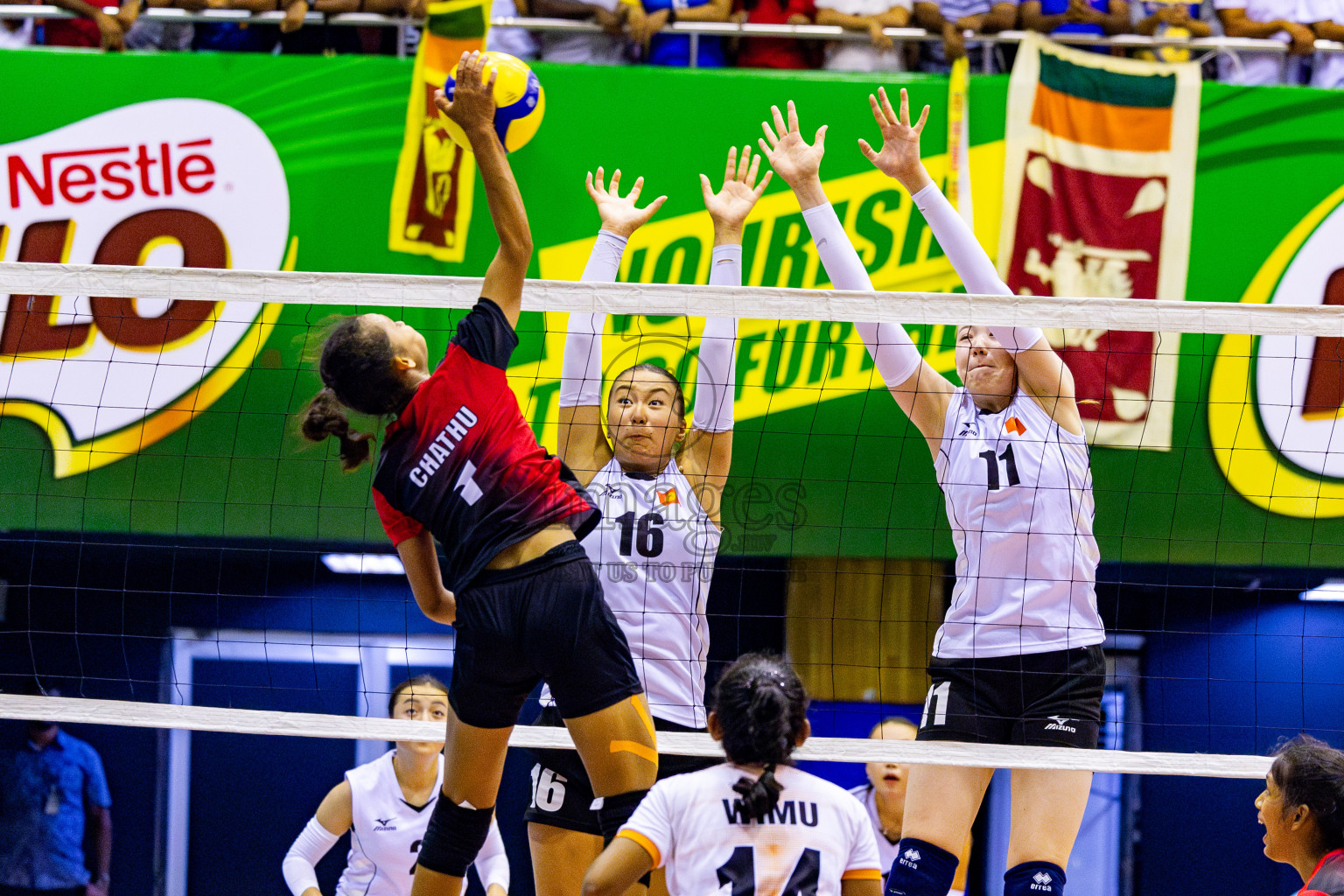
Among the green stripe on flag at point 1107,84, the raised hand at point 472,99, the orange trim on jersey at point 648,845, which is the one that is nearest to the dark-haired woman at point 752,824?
the orange trim on jersey at point 648,845

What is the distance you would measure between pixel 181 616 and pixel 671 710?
5497 millimetres

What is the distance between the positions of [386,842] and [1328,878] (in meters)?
4.00

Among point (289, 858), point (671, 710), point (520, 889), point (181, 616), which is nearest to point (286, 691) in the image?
point (181, 616)

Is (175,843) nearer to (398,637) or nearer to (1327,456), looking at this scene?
(398,637)

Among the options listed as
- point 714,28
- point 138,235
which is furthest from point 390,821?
point 714,28

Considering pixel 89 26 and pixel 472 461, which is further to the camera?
pixel 89 26

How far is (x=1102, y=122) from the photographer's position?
711cm

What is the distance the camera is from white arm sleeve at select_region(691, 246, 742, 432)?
407 centimetres

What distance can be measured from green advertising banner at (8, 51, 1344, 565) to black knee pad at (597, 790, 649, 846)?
394 cm

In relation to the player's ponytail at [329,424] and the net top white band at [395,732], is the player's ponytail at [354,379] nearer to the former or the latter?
the player's ponytail at [329,424]

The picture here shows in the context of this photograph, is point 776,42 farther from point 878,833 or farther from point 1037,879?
point 1037,879

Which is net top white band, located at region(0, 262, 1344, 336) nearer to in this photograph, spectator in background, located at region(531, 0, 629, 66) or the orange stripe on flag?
the orange stripe on flag

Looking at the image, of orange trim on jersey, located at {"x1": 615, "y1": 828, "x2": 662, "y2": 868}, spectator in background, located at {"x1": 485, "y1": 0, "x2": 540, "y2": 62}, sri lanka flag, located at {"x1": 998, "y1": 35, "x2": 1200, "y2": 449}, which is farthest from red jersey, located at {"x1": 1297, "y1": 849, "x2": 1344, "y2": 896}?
spectator in background, located at {"x1": 485, "y1": 0, "x2": 540, "y2": 62}

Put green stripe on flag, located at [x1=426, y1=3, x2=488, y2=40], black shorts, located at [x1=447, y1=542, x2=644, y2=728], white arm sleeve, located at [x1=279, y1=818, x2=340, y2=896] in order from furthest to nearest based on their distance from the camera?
1. green stripe on flag, located at [x1=426, y1=3, x2=488, y2=40]
2. white arm sleeve, located at [x1=279, y1=818, x2=340, y2=896]
3. black shorts, located at [x1=447, y1=542, x2=644, y2=728]
